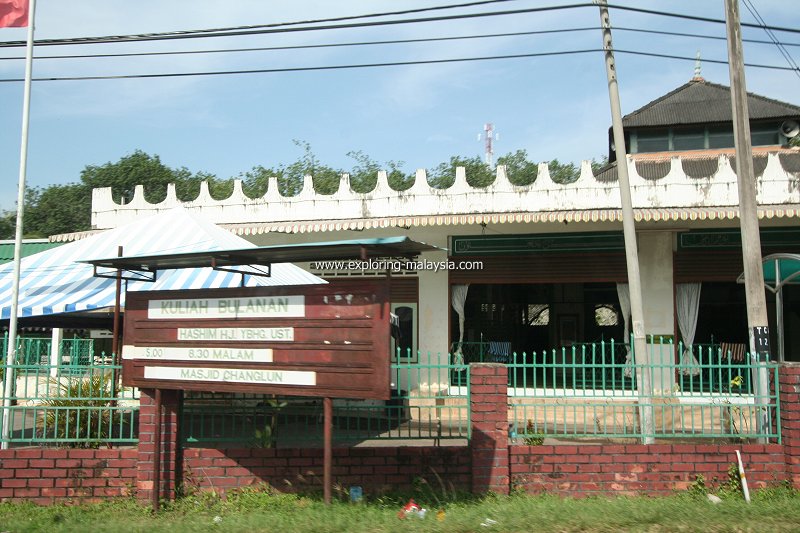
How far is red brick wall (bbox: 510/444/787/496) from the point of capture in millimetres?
7238

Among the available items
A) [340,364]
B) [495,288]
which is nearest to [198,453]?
[340,364]

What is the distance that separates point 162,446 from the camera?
7.00 m

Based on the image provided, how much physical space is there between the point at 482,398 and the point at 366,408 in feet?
3.91

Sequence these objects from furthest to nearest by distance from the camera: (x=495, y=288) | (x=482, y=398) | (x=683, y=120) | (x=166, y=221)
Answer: (x=683, y=120) < (x=495, y=288) < (x=166, y=221) < (x=482, y=398)

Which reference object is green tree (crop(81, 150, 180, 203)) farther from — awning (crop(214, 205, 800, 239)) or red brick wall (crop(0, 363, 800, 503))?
red brick wall (crop(0, 363, 800, 503))

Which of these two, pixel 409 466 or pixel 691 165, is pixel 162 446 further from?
pixel 691 165

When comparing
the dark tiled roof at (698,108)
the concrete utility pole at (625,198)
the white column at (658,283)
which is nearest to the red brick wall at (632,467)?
the concrete utility pole at (625,198)

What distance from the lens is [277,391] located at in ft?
20.6

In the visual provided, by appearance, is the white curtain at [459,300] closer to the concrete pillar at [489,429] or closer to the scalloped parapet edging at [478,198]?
the scalloped parapet edging at [478,198]

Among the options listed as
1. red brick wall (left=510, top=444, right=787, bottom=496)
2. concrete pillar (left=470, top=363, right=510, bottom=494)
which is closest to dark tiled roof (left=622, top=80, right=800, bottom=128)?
red brick wall (left=510, top=444, right=787, bottom=496)

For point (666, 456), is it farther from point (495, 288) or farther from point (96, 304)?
point (495, 288)

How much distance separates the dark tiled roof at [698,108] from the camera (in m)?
19.3

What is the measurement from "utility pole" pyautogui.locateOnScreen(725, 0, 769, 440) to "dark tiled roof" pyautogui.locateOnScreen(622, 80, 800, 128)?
35.9ft

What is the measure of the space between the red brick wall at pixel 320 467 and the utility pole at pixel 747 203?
12.8ft
